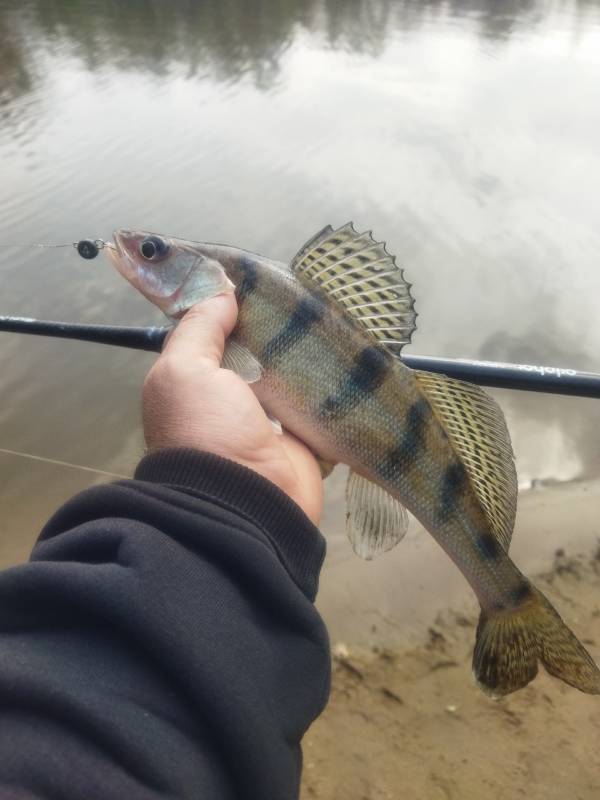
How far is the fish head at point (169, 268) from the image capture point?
2.25m

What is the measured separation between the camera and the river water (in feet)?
17.9

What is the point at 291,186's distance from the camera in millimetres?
8727

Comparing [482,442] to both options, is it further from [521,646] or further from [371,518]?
[521,646]

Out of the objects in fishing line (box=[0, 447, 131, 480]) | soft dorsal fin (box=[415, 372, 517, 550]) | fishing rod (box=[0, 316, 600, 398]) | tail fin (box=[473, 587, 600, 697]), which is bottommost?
fishing line (box=[0, 447, 131, 480])

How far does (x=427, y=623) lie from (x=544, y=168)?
805cm

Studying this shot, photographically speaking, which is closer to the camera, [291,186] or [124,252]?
[124,252]

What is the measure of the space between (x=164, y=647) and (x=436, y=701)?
2.43m

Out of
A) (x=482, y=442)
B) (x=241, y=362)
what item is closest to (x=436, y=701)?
(x=482, y=442)

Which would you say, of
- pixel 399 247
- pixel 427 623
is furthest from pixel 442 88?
pixel 427 623

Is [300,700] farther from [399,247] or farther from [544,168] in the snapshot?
[544,168]

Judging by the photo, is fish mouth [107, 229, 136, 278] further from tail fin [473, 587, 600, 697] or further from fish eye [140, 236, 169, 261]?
tail fin [473, 587, 600, 697]

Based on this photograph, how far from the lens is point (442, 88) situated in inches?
520

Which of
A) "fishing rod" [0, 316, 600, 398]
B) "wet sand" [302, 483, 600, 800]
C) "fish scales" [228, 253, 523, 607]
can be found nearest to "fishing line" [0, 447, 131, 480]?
"wet sand" [302, 483, 600, 800]

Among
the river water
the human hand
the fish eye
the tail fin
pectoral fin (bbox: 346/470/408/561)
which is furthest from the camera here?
the river water
